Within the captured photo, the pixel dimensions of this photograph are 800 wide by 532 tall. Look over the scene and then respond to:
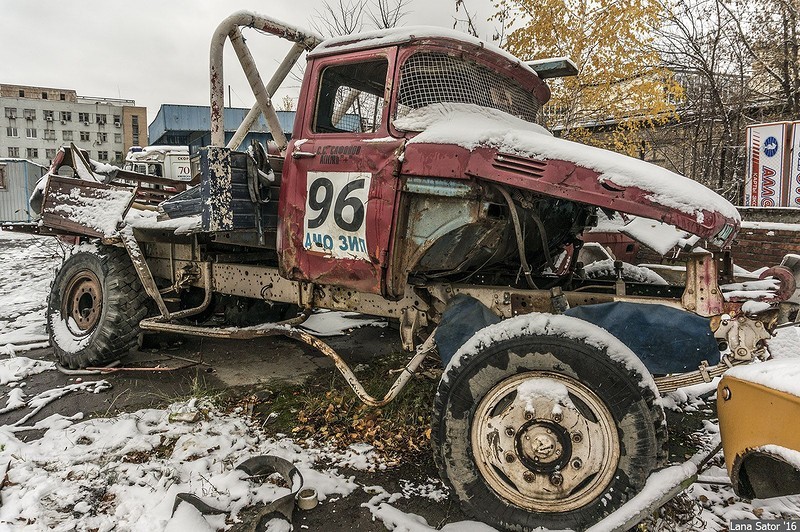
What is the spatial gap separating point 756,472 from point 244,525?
2.25 metres

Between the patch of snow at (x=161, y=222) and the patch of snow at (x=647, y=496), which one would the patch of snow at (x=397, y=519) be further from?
the patch of snow at (x=161, y=222)

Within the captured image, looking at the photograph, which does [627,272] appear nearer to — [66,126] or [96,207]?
[96,207]

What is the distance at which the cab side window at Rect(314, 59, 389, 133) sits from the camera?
11.1ft

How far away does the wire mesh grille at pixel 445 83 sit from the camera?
3.10 meters

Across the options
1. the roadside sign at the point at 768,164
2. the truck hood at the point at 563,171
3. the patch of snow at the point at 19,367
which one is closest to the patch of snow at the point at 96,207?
A: the patch of snow at the point at 19,367

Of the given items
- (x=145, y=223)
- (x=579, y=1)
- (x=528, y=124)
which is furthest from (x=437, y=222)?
(x=579, y=1)

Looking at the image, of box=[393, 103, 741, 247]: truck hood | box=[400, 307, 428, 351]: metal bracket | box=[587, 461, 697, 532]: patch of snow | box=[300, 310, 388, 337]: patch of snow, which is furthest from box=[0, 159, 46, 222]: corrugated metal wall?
box=[587, 461, 697, 532]: patch of snow

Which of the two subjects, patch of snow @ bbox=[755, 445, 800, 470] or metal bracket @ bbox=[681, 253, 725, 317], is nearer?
patch of snow @ bbox=[755, 445, 800, 470]

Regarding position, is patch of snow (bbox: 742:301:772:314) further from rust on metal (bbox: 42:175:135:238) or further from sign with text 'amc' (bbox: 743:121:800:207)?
sign with text 'amc' (bbox: 743:121:800:207)

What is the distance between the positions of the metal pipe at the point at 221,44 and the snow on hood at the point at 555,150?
182 cm

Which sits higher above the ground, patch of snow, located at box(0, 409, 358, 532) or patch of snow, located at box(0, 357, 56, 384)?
patch of snow, located at box(0, 357, 56, 384)

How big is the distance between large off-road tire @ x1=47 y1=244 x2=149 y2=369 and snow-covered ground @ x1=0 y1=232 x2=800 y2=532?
52 cm

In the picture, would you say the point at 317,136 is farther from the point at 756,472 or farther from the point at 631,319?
the point at 756,472

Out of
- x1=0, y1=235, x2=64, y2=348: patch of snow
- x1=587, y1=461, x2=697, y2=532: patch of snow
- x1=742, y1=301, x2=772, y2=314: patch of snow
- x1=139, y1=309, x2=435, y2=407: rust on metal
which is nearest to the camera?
x1=587, y1=461, x2=697, y2=532: patch of snow
